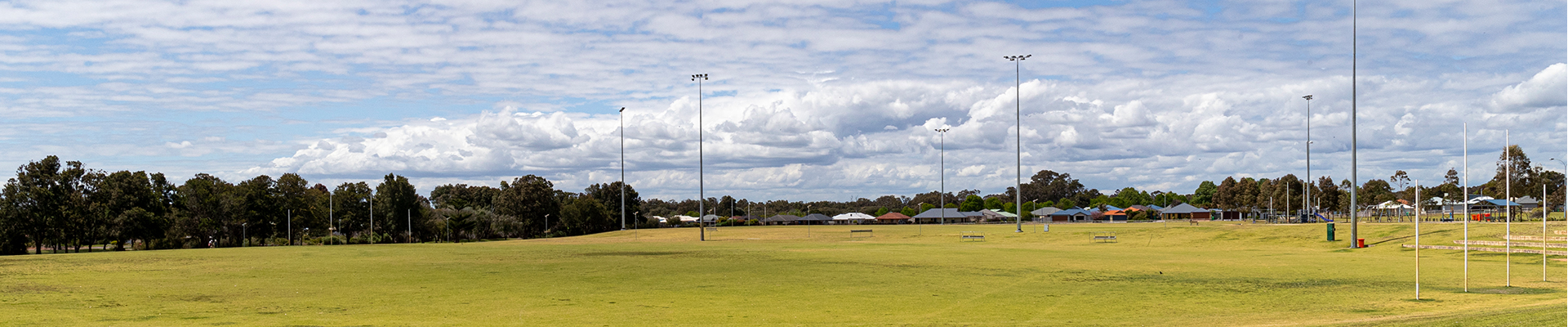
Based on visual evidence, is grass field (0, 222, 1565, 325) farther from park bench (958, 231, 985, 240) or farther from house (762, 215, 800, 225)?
house (762, 215, 800, 225)

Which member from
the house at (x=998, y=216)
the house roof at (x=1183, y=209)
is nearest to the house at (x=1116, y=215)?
the house roof at (x=1183, y=209)

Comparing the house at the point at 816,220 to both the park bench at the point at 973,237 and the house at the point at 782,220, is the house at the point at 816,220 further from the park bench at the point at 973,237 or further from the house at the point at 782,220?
the park bench at the point at 973,237

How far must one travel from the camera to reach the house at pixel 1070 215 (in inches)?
6481

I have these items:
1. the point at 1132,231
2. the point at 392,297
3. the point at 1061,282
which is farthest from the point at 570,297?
the point at 1132,231

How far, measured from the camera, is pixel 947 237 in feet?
259

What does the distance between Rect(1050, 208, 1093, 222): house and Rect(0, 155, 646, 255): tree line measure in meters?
76.0

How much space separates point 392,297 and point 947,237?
61.1 metres

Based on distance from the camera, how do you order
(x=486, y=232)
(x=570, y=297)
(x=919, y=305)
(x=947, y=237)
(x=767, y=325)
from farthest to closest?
1. (x=486, y=232)
2. (x=947, y=237)
3. (x=570, y=297)
4. (x=919, y=305)
5. (x=767, y=325)

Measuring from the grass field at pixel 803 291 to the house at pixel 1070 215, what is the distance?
404 feet

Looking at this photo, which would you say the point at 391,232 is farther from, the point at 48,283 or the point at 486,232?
the point at 48,283

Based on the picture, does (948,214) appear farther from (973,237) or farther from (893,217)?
(973,237)

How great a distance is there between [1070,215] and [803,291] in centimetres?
15265

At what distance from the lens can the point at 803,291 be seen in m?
23.6

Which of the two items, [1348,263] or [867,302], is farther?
[1348,263]
